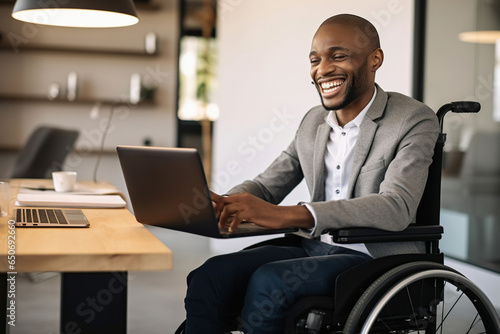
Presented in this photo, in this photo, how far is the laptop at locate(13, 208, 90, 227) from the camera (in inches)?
59.1

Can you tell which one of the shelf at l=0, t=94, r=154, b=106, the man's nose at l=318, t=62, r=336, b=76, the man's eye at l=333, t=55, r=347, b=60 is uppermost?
the shelf at l=0, t=94, r=154, b=106

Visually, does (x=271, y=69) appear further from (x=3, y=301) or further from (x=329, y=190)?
(x=3, y=301)

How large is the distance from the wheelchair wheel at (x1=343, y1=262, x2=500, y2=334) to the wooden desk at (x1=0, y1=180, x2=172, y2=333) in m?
0.51

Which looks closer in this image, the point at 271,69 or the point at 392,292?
the point at 392,292

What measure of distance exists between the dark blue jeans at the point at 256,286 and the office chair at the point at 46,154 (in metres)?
2.72

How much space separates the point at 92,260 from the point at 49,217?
51cm

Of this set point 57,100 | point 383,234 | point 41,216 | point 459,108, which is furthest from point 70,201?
point 57,100

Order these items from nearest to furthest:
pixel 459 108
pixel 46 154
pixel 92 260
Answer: pixel 92 260 → pixel 459 108 → pixel 46 154

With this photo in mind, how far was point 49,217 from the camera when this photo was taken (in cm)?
163

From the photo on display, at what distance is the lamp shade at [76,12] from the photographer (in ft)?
6.72

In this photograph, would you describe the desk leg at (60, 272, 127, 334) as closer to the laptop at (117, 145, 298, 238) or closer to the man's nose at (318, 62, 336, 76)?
the laptop at (117, 145, 298, 238)

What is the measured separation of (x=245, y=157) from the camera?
4527mm

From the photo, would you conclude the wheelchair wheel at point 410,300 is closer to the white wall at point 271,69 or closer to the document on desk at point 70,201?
the document on desk at point 70,201

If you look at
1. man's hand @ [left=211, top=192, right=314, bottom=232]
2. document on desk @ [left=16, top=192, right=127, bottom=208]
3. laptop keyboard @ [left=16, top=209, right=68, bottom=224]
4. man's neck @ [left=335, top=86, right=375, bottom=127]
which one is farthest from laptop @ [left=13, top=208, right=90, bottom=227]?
man's neck @ [left=335, top=86, right=375, bottom=127]
